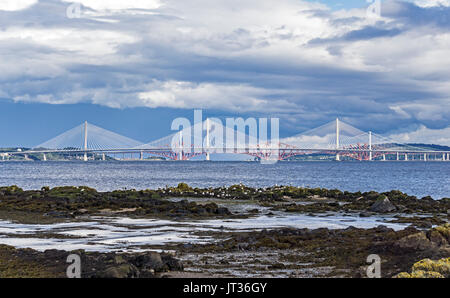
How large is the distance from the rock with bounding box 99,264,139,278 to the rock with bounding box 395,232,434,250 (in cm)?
628

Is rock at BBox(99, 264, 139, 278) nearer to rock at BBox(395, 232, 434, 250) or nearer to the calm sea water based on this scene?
rock at BBox(395, 232, 434, 250)

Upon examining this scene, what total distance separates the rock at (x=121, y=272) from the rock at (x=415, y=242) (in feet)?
20.6

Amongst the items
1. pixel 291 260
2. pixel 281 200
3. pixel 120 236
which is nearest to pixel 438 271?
pixel 291 260

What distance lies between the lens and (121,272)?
36.8ft

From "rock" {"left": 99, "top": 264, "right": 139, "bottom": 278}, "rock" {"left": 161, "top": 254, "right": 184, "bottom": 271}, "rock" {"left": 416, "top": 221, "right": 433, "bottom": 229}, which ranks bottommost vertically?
"rock" {"left": 416, "top": 221, "right": 433, "bottom": 229}

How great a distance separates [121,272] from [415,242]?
22.4 feet

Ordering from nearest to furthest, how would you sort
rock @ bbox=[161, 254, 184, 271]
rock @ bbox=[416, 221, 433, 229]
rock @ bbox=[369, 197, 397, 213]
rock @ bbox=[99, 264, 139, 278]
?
1. rock @ bbox=[99, 264, 139, 278]
2. rock @ bbox=[161, 254, 184, 271]
3. rock @ bbox=[416, 221, 433, 229]
4. rock @ bbox=[369, 197, 397, 213]

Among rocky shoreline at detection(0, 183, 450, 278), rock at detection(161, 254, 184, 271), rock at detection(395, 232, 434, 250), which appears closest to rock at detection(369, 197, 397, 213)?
rocky shoreline at detection(0, 183, 450, 278)

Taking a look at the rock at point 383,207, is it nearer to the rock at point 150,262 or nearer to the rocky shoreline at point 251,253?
the rocky shoreline at point 251,253

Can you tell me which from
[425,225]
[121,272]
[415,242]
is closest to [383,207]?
[425,225]

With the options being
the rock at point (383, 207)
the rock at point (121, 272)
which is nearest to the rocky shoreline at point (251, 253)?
the rock at point (121, 272)

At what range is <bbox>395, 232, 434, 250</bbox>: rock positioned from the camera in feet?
44.2

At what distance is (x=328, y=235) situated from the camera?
18031 mm
